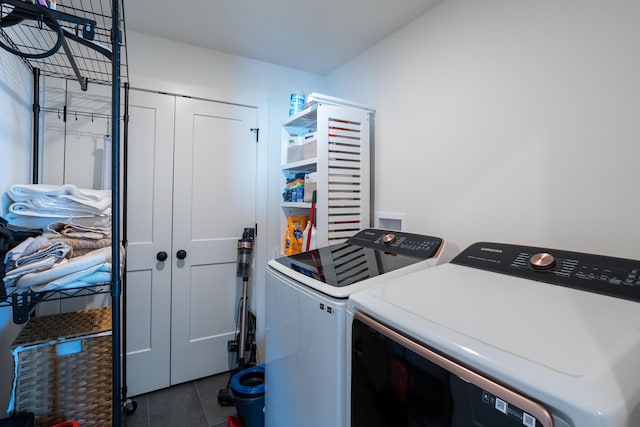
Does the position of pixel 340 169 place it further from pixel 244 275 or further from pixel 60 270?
pixel 60 270

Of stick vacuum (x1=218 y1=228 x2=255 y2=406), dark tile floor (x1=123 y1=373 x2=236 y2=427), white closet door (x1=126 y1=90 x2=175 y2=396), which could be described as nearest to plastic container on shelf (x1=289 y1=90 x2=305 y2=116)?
white closet door (x1=126 y1=90 x2=175 y2=396)

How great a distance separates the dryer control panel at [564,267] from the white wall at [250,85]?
62.2 inches

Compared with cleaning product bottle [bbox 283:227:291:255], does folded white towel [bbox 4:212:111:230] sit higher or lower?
higher

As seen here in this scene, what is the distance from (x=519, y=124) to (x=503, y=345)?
104 cm

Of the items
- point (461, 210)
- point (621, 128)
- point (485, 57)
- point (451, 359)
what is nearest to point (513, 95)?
point (485, 57)

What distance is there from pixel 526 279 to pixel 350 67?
6.28 feet

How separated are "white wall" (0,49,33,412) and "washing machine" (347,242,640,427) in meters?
1.52

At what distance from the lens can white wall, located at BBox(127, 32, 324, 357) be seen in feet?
6.59

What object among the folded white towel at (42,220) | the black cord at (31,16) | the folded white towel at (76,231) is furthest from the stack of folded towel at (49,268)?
the black cord at (31,16)

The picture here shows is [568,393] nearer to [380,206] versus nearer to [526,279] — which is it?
[526,279]

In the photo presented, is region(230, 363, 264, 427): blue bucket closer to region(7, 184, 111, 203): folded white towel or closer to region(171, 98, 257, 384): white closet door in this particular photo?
region(171, 98, 257, 384): white closet door

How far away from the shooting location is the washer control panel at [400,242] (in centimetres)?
134

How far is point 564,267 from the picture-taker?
36.7 inches

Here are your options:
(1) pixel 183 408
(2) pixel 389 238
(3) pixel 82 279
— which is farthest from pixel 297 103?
(1) pixel 183 408
